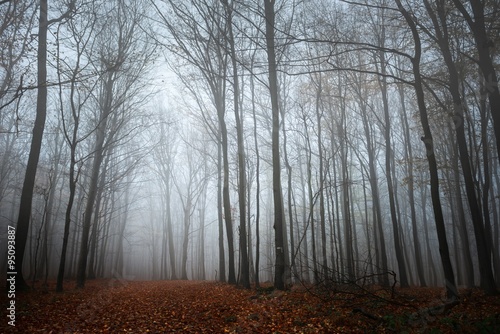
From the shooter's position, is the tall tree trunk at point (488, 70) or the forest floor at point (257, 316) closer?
the forest floor at point (257, 316)

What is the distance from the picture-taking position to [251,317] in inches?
199

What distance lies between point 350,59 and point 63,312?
1332cm

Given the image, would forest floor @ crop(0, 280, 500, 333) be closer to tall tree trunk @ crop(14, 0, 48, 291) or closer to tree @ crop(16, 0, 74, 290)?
tall tree trunk @ crop(14, 0, 48, 291)

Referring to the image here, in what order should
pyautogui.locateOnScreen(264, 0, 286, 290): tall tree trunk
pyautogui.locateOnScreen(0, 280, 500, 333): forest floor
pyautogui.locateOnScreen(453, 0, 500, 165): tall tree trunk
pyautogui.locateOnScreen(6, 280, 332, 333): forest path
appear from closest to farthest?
pyautogui.locateOnScreen(0, 280, 500, 333): forest floor
pyautogui.locateOnScreen(6, 280, 332, 333): forest path
pyautogui.locateOnScreen(453, 0, 500, 165): tall tree trunk
pyautogui.locateOnScreen(264, 0, 286, 290): tall tree trunk

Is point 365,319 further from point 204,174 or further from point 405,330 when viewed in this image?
point 204,174

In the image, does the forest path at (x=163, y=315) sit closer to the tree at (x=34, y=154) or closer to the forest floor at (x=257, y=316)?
the forest floor at (x=257, y=316)

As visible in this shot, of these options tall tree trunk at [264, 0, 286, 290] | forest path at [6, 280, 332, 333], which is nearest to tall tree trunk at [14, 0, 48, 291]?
forest path at [6, 280, 332, 333]

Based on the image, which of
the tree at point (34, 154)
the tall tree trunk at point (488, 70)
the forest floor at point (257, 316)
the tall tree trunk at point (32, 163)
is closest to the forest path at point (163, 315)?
the forest floor at point (257, 316)

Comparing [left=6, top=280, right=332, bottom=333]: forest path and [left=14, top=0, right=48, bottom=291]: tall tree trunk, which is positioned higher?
[left=14, top=0, right=48, bottom=291]: tall tree trunk

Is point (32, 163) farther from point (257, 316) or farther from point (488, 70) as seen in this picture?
point (488, 70)

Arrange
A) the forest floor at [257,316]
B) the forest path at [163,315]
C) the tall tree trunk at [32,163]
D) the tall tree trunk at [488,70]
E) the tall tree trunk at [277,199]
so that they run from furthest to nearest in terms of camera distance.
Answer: the tall tree trunk at [277,199] → the tall tree trunk at [32,163] → the tall tree trunk at [488,70] → the forest path at [163,315] → the forest floor at [257,316]

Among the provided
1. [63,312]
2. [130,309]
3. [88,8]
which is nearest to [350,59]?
[88,8]

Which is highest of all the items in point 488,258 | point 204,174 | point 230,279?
point 204,174

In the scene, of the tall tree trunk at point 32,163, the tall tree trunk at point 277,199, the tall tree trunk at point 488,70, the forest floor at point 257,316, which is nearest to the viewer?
the forest floor at point 257,316
